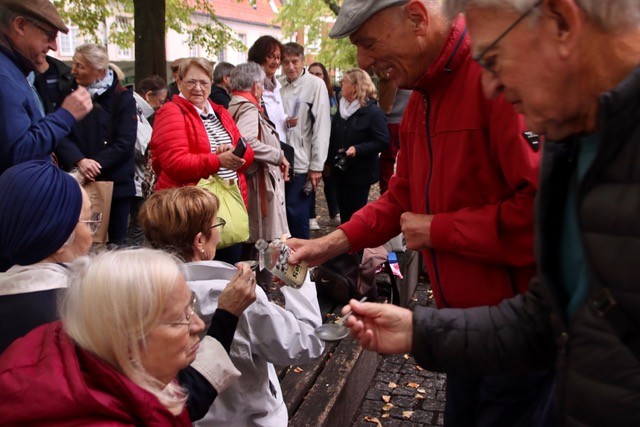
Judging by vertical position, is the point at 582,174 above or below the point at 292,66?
below

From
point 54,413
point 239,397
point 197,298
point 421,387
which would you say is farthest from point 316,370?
point 54,413

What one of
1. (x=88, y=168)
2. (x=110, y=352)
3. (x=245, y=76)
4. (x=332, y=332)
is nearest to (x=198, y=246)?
(x=332, y=332)

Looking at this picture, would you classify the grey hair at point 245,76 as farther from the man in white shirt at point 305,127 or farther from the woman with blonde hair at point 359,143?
the woman with blonde hair at point 359,143

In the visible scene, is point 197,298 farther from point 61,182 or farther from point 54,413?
point 54,413

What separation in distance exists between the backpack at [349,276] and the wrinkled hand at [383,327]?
10.1 ft

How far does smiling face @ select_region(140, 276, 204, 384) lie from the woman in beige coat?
3.43m

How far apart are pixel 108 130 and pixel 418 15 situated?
3.63m

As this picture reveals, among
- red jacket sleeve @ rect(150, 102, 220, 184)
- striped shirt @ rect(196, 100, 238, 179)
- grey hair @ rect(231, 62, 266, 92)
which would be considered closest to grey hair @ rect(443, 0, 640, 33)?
red jacket sleeve @ rect(150, 102, 220, 184)

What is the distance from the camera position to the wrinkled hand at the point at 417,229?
2137 millimetres

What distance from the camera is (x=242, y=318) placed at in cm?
241

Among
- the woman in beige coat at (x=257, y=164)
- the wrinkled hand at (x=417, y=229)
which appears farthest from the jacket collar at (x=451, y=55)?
the woman in beige coat at (x=257, y=164)

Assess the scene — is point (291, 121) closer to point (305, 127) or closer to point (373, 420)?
point (305, 127)

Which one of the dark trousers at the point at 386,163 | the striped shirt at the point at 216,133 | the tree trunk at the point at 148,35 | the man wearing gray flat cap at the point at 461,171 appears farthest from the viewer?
the tree trunk at the point at 148,35

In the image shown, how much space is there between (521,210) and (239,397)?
1359 millimetres
